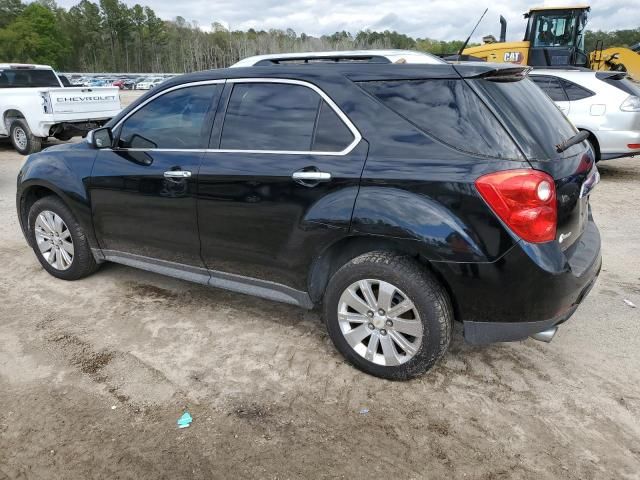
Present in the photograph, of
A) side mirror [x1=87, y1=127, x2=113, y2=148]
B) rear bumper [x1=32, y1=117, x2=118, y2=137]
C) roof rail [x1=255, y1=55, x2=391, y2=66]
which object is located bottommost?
rear bumper [x1=32, y1=117, x2=118, y2=137]

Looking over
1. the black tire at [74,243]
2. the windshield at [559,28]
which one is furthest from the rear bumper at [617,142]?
the black tire at [74,243]

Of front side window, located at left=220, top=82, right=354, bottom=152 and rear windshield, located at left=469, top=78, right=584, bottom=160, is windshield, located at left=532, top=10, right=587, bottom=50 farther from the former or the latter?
front side window, located at left=220, top=82, right=354, bottom=152

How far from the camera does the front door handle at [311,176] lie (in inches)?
117

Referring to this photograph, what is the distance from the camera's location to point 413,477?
2354 mm

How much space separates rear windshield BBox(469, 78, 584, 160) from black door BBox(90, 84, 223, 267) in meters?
1.78

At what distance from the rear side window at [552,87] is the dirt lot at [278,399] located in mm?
5046

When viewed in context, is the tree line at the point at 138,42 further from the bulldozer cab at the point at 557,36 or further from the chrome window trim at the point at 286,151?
the chrome window trim at the point at 286,151

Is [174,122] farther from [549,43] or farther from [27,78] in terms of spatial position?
[549,43]

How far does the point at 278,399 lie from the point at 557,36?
554 inches

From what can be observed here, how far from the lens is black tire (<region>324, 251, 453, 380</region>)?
9.09ft

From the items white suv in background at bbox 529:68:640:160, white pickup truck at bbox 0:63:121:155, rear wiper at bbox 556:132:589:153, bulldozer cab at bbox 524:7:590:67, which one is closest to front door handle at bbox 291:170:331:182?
rear wiper at bbox 556:132:589:153

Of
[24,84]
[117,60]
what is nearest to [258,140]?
[24,84]

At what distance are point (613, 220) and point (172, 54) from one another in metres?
133

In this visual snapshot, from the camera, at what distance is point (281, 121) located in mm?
3215
